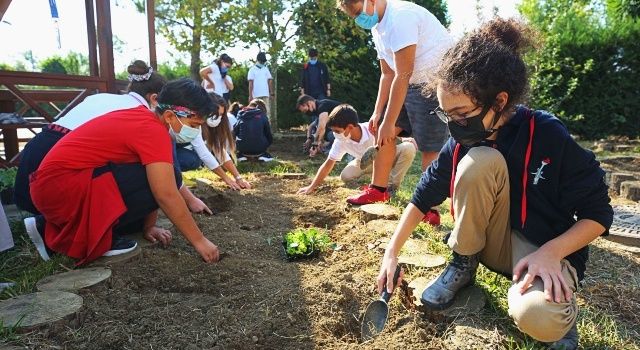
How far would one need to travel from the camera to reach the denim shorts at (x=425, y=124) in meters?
3.02

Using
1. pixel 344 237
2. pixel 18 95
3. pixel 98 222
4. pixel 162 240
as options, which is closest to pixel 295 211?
pixel 344 237

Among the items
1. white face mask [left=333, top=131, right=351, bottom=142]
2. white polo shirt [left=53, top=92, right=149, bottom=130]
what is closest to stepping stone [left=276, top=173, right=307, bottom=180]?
white face mask [left=333, top=131, right=351, bottom=142]

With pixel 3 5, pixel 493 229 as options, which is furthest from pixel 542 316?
pixel 3 5

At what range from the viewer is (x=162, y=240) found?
2.51 meters

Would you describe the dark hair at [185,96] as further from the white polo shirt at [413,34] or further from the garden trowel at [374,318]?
the garden trowel at [374,318]

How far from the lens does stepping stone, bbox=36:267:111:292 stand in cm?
187

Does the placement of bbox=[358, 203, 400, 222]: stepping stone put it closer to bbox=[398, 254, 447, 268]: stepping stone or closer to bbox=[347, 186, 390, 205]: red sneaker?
bbox=[347, 186, 390, 205]: red sneaker

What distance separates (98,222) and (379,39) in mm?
1922

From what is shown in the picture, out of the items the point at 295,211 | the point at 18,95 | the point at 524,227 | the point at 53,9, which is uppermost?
the point at 53,9

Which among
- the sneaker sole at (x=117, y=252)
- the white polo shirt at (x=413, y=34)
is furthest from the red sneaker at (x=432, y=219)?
the sneaker sole at (x=117, y=252)

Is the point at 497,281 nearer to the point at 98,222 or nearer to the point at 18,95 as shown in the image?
the point at 98,222

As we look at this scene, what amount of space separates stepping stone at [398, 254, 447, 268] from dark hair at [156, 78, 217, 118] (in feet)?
3.91

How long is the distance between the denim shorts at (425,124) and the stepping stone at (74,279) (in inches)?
77.5

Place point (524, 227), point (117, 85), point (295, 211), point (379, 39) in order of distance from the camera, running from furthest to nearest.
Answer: point (117, 85) < point (295, 211) < point (379, 39) < point (524, 227)
